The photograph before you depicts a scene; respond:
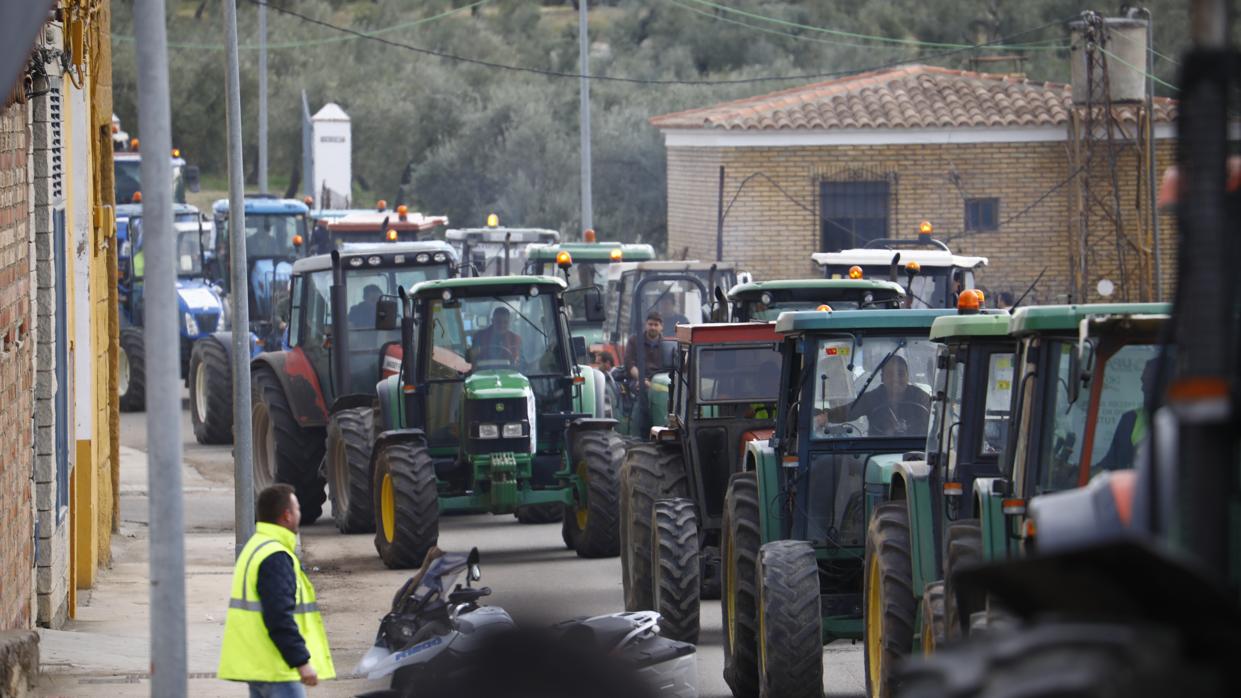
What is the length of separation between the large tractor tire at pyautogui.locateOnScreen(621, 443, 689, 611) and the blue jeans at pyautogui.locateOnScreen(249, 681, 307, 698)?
406cm

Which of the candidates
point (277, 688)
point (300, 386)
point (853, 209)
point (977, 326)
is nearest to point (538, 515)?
point (300, 386)

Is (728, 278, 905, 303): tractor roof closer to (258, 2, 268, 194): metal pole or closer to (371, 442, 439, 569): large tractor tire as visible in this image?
(371, 442, 439, 569): large tractor tire

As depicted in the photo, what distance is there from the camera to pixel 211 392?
2480 centimetres

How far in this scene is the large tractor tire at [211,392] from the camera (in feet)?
81.1

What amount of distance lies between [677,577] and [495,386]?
525cm

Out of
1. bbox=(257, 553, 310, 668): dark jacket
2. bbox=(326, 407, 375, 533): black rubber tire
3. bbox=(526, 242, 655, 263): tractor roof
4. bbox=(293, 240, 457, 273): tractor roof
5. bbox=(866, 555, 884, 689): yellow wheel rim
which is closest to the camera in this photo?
bbox=(257, 553, 310, 668): dark jacket

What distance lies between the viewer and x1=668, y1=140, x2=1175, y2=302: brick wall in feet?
107

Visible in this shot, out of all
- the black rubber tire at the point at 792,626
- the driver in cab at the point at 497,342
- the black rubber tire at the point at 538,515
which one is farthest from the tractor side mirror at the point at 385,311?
the black rubber tire at the point at 792,626

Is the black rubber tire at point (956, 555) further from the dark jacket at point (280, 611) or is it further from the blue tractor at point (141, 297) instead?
the blue tractor at point (141, 297)

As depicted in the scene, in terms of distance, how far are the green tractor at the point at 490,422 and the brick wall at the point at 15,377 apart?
14.0 ft

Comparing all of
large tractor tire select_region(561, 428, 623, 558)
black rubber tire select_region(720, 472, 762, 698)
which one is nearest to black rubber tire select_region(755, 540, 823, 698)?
black rubber tire select_region(720, 472, 762, 698)

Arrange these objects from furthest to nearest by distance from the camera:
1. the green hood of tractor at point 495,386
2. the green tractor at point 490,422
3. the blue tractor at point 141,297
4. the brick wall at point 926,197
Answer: the brick wall at point 926,197 < the blue tractor at point 141,297 < the green hood of tractor at point 495,386 < the green tractor at point 490,422

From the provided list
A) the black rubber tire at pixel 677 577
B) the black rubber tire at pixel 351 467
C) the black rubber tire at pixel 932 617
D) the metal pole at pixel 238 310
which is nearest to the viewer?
the black rubber tire at pixel 932 617

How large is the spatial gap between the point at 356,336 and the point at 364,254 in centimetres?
84
